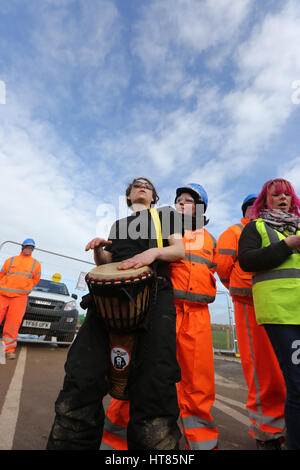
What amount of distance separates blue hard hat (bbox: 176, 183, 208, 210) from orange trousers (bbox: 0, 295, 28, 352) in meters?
4.29

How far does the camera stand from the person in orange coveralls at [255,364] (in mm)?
1879

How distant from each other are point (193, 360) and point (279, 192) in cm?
149

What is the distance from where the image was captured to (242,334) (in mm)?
2242

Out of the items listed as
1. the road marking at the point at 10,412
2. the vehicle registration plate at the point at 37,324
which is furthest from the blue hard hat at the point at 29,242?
the road marking at the point at 10,412

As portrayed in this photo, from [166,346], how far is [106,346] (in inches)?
12.5

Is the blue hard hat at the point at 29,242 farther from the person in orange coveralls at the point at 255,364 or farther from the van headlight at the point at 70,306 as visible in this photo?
the person in orange coveralls at the point at 255,364

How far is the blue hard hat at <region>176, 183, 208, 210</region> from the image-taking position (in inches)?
97.3

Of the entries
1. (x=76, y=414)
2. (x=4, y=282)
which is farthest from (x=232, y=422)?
(x=4, y=282)

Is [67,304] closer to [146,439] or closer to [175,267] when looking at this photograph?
[175,267]

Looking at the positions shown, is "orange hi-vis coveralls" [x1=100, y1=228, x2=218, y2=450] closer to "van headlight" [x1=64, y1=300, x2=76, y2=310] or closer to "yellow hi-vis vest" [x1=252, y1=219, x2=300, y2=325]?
"yellow hi-vis vest" [x1=252, y1=219, x2=300, y2=325]

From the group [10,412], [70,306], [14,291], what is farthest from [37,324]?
[10,412]

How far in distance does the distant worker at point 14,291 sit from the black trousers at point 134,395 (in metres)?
4.42

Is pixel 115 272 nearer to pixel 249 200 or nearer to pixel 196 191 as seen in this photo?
→ pixel 196 191

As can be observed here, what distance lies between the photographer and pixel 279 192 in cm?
215
